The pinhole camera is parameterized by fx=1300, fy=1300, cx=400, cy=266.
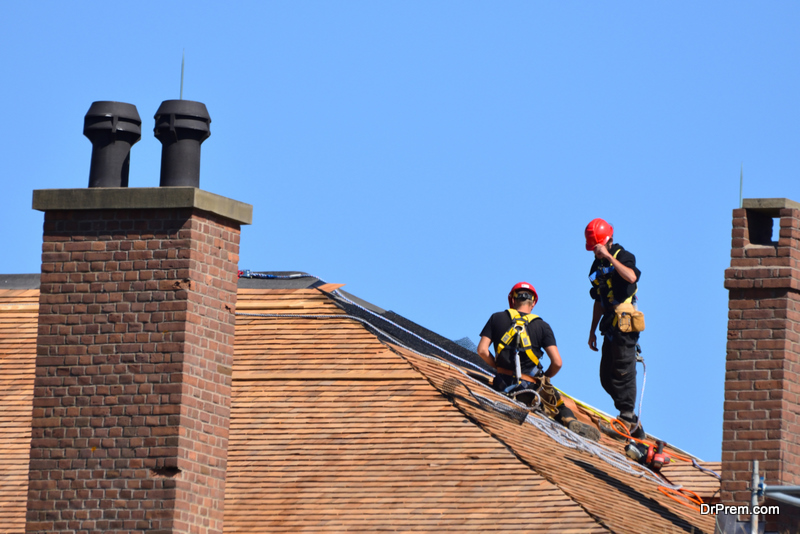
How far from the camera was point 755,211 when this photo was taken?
37.4ft

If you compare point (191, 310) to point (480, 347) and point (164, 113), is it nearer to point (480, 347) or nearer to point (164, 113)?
point (164, 113)

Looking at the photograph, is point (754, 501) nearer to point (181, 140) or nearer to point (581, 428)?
point (581, 428)

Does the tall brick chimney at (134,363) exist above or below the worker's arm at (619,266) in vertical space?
below

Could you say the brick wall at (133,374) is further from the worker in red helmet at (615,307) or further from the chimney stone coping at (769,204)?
the worker in red helmet at (615,307)

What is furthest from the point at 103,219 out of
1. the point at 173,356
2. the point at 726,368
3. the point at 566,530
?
the point at 726,368

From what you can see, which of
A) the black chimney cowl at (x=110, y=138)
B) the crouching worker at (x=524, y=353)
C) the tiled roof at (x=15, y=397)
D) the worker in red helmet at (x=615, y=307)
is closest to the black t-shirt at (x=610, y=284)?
the worker in red helmet at (x=615, y=307)

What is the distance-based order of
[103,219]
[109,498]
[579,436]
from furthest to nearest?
[579,436]
[103,219]
[109,498]

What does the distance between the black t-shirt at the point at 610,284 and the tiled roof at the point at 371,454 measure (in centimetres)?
149

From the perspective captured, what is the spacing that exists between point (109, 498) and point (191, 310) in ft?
5.18

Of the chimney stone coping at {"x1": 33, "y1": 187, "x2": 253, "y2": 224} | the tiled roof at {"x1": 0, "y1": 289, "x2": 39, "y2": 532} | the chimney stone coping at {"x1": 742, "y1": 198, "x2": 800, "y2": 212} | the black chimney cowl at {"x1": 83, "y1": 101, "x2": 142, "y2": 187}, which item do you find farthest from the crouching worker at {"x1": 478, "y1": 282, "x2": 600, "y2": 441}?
the tiled roof at {"x1": 0, "y1": 289, "x2": 39, "y2": 532}

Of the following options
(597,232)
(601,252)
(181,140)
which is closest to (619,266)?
(601,252)

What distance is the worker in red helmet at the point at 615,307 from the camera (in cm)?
1416

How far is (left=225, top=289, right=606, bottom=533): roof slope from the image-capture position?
36.0ft

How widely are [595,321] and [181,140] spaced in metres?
5.91
